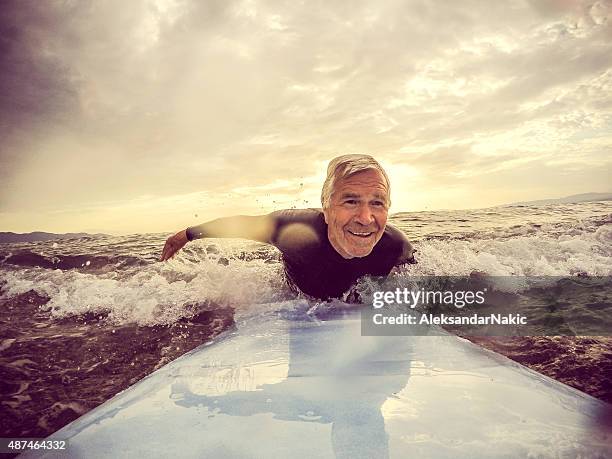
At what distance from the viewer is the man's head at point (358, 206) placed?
11.1 ft

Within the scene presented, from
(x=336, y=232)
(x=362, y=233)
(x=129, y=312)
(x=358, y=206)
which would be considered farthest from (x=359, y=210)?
(x=129, y=312)

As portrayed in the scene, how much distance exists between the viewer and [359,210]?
3.38 meters

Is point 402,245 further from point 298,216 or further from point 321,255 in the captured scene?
point 298,216

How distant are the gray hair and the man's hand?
1.76 m

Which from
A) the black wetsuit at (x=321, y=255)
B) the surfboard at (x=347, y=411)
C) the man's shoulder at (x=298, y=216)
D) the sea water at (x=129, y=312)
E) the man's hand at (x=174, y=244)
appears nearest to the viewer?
the surfboard at (x=347, y=411)

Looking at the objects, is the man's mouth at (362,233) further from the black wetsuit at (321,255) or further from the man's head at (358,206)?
the black wetsuit at (321,255)

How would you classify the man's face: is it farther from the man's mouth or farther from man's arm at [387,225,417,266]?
man's arm at [387,225,417,266]

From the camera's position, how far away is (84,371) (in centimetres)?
265

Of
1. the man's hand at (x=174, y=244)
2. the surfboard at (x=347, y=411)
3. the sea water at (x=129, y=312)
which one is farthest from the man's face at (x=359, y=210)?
the man's hand at (x=174, y=244)

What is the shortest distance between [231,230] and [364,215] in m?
1.64

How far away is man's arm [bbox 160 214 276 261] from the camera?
412 centimetres

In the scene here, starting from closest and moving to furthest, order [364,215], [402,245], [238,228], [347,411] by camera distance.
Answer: [347,411]
[364,215]
[402,245]
[238,228]

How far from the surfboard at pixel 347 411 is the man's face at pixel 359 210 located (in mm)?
Answer: 1297

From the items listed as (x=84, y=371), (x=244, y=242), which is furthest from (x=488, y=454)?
(x=244, y=242)
